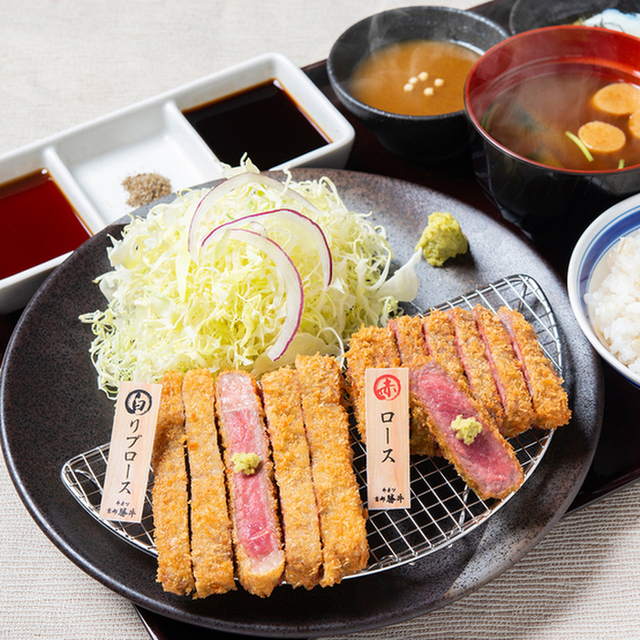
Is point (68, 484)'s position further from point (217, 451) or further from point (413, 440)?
point (413, 440)

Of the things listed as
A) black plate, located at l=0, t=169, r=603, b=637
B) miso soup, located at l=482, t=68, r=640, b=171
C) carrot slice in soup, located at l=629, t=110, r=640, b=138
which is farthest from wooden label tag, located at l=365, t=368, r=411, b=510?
carrot slice in soup, located at l=629, t=110, r=640, b=138

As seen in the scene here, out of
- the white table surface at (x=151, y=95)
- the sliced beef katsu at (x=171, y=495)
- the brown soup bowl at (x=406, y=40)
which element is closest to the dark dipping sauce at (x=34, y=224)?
the white table surface at (x=151, y=95)

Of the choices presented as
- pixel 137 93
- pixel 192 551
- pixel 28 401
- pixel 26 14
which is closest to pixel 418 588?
pixel 192 551

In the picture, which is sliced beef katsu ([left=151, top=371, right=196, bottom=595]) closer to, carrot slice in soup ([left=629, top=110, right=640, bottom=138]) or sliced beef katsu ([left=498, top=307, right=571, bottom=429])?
sliced beef katsu ([left=498, top=307, right=571, bottom=429])

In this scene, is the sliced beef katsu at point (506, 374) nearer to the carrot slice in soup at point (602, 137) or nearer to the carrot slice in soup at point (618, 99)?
the carrot slice in soup at point (602, 137)

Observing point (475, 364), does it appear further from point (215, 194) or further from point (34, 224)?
point (34, 224)

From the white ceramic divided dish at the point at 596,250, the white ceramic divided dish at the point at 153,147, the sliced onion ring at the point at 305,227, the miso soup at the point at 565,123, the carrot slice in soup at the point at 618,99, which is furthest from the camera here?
the white ceramic divided dish at the point at 153,147
